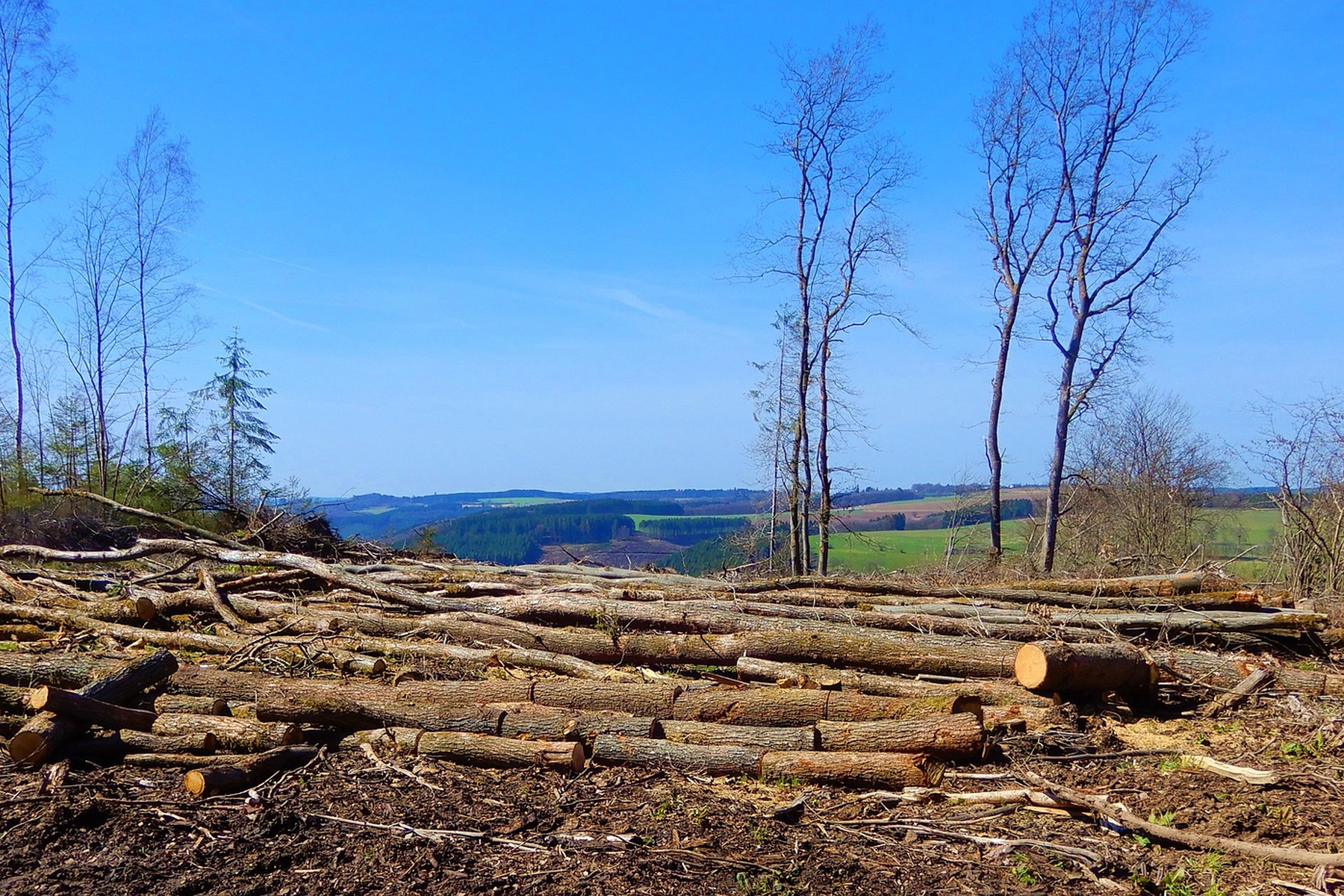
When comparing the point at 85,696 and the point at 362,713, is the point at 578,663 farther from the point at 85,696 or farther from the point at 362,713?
the point at 85,696

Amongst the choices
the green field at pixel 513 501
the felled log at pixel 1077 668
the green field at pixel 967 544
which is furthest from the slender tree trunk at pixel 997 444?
the green field at pixel 513 501

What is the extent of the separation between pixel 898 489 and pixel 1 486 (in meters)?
34.5

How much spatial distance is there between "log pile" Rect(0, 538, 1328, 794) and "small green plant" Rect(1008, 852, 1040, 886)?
89 centimetres

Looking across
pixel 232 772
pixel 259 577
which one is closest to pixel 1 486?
pixel 259 577

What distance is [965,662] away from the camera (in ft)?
23.0

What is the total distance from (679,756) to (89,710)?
3.87 meters

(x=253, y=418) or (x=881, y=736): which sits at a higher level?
(x=253, y=418)

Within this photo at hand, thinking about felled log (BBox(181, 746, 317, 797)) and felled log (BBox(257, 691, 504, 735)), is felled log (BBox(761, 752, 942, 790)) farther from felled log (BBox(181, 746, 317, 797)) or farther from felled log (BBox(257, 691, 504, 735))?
felled log (BBox(181, 746, 317, 797))

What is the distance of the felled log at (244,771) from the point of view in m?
4.66

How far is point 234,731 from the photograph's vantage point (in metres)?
5.35

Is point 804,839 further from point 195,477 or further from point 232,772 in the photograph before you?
point 195,477

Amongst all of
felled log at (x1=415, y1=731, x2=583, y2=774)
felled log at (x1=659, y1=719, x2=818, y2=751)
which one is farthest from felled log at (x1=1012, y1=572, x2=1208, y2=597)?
felled log at (x1=415, y1=731, x2=583, y2=774)

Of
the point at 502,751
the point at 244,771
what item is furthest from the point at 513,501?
the point at 244,771

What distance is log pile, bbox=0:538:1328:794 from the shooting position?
5.24 meters
